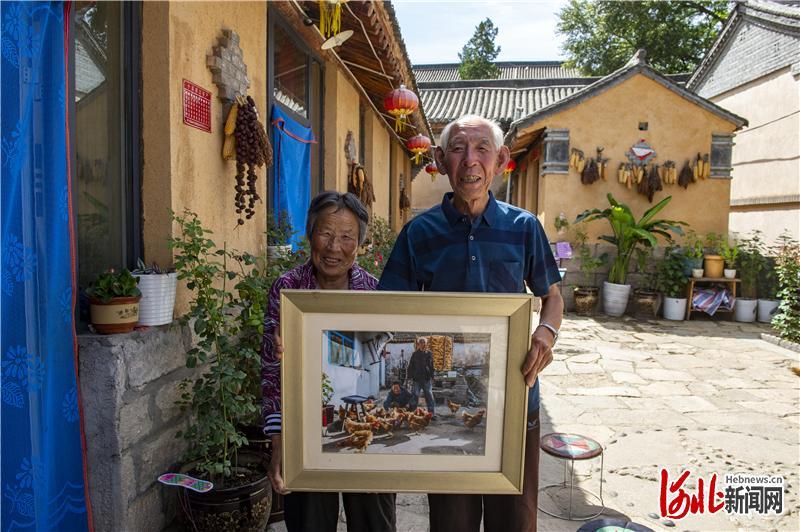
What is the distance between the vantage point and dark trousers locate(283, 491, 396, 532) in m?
1.83

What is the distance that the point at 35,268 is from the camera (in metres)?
1.93

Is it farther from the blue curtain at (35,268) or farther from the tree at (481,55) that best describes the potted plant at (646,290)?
the tree at (481,55)

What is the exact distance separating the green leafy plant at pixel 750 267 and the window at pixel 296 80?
8503mm

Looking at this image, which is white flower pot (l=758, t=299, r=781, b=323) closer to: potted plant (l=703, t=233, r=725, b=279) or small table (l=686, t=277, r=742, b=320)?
small table (l=686, t=277, r=742, b=320)

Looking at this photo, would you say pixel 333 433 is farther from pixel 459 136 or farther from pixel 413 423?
pixel 459 136

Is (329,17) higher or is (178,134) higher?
(329,17)

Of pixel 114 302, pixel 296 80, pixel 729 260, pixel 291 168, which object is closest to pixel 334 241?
pixel 114 302

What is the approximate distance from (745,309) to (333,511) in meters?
10.6

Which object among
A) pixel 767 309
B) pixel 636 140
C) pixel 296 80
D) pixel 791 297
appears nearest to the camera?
pixel 296 80

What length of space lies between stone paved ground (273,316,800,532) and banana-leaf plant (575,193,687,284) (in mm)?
2216

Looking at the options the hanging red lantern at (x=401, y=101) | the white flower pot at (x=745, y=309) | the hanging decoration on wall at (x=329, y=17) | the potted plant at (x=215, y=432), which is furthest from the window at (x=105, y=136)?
the white flower pot at (x=745, y=309)

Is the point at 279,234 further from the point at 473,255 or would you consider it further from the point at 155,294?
the point at 473,255

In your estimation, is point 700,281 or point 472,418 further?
point 700,281

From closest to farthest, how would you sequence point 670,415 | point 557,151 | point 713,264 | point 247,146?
point 247,146
point 670,415
point 713,264
point 557,151
